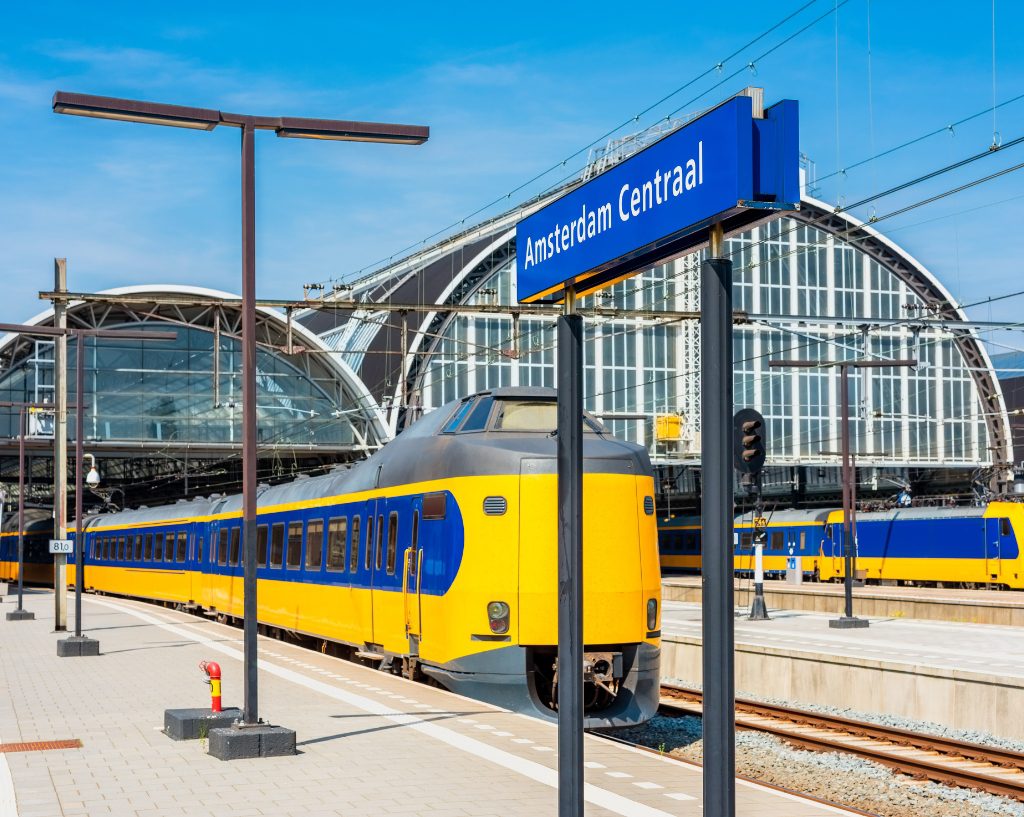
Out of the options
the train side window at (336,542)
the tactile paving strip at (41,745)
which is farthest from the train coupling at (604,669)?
the train side window at (336,542)

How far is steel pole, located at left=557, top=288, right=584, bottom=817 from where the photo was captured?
7184mm

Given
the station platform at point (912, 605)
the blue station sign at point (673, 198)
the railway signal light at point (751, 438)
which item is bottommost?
the station platform at point (912, 605)

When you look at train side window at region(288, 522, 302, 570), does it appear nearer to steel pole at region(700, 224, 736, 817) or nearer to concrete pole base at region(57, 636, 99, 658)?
concrete pole base at region(57, 636, 99, 658)

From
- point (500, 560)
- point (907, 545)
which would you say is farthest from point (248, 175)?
point (907, 545)

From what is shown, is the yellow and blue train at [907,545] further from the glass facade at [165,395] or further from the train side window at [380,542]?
the train side window at [380,542]

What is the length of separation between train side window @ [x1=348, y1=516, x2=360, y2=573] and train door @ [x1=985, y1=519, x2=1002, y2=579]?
3403 cm

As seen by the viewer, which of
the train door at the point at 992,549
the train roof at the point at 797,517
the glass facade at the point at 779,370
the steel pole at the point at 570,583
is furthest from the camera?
the glass facade at the point at 779,370

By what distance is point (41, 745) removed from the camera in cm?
1269

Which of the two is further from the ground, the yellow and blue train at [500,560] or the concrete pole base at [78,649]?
the yellow and blue train at [500,560]

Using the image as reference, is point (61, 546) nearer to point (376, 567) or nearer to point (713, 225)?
point (376, 567)

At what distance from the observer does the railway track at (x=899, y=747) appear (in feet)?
45.3

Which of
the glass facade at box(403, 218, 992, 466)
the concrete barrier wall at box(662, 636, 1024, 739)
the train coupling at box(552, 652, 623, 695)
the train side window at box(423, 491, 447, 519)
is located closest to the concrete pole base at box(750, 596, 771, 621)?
the concrete barrier wall at box(662, 636, 1024, 739)

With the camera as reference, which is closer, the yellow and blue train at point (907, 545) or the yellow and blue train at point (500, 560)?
the yellow and blue train at point (500, 560)

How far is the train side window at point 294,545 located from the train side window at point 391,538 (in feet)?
18.2
